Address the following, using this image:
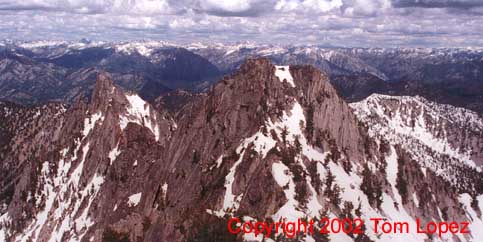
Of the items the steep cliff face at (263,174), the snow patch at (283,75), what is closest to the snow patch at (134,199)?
the steep cliff face at (263,174)

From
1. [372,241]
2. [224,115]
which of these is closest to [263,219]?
[372,241]

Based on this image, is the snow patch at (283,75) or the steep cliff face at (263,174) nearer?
the steep cliff face at (263,174)

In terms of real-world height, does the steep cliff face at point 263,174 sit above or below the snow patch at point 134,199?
above

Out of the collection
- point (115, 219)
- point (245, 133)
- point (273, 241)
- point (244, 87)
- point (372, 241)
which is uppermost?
point (244, 87)

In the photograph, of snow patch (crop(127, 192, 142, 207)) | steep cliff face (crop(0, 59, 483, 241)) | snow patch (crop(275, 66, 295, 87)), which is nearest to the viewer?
steep cliff face (crop(0, 59, 483, 241))

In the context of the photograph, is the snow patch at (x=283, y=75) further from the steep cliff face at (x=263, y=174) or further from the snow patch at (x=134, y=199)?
the snow patch at (x=134, y=199)

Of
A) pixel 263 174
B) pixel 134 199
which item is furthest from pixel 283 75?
pixel 134 199

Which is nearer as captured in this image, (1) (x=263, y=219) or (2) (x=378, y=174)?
(1) (x=263, y=219)

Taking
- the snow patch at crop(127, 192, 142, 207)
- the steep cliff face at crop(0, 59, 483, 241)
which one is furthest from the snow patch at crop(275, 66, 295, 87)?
the snow patch at crop(127, 192, 142, 207)

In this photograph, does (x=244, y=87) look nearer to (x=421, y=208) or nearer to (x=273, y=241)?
(x=273, y=241)

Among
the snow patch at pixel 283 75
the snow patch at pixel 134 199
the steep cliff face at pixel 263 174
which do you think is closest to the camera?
the steep cliff face at pixel 263 174

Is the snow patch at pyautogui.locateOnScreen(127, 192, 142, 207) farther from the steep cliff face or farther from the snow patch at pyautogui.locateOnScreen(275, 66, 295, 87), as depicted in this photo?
the snow patch at pyautogui.locateOnScreen(275, 66, 295, 87)
